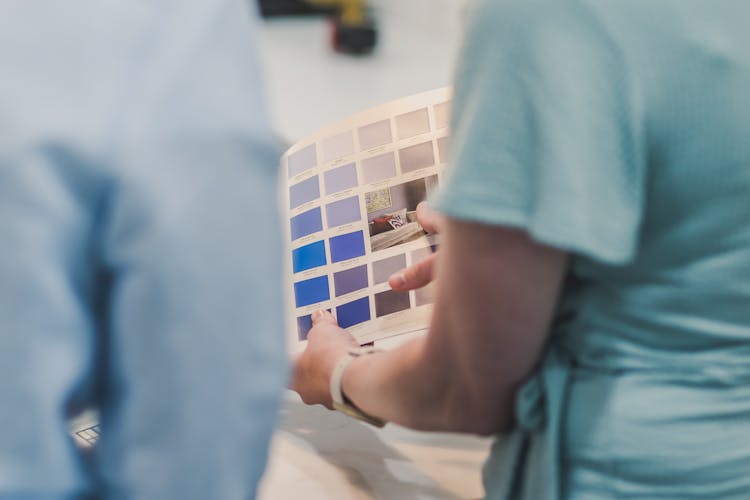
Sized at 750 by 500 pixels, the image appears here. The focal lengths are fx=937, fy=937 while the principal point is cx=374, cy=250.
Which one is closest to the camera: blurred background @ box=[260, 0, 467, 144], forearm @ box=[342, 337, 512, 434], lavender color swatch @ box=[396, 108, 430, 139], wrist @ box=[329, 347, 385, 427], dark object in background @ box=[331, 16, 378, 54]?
forearm @ box=[342, 337, 512, 434]

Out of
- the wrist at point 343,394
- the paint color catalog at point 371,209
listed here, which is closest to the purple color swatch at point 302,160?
the paint color catalog at point 371,209

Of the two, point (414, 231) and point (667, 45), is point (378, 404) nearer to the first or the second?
point (414, 231)

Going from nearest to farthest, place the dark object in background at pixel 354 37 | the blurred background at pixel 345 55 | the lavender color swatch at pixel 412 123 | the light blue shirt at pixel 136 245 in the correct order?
the light blue shirt at pixel 136 245
the lavender color swatch at pixel 412 123
the blurred background at pixel 345 55
the dark object in background at pixel 354 37

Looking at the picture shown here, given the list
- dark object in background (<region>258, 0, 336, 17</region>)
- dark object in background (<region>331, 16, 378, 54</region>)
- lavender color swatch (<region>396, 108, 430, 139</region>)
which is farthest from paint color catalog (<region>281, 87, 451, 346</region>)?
dark object in background (<region>258, 0, 336, 17</region>)

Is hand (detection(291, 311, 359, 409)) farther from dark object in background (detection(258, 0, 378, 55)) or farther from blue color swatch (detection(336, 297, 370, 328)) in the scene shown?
dark object in background (detection(258, 0, 378, 55))

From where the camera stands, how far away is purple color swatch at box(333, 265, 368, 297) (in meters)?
0.90

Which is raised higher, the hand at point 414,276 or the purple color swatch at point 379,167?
the purple color swatch at point 379,167

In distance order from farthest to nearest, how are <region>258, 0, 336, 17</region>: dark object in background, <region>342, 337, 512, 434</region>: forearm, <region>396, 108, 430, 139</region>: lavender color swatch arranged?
<region>258, 0, 336, 17</region>: dark object in background < <region>396, 108, 430, 139</region>: lavender color swatch < <region>342, 337, 512, 434</region>: forearm

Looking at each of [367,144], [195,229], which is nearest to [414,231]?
[367,144]

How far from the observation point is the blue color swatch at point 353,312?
90 centimetres

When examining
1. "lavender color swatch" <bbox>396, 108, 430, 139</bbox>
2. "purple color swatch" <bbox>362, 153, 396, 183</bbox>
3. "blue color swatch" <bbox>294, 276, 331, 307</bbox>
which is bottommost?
"blue color swatch" <bbox>294, 276, 331, 307</bbox>

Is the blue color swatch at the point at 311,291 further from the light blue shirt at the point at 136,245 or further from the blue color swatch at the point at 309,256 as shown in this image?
the light blue shirt at the point at 136,245

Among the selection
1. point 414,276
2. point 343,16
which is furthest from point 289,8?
point 414,276

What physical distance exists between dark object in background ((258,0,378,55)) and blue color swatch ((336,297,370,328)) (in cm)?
150
